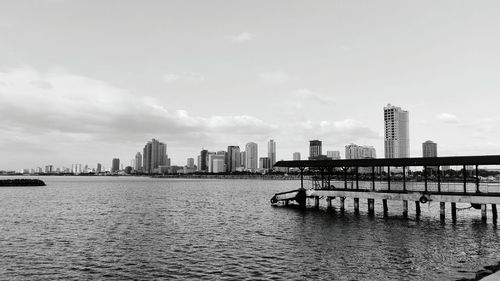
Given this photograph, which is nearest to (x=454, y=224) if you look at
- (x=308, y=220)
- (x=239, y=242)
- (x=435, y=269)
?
(x=308, y=220)

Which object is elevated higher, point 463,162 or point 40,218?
point 463,162

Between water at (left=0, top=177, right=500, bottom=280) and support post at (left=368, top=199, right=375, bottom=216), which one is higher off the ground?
support post at (left=368, top=199, right=375, bottom=216)

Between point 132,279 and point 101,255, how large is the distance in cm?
893

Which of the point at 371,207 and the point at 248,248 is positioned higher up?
the point at 371,207

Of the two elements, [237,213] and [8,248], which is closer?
[8,248]

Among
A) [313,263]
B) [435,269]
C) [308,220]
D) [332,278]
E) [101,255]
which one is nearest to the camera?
[332,278]

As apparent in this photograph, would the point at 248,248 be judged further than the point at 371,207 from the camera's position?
No

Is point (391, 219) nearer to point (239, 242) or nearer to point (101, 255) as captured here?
point (239, 242)

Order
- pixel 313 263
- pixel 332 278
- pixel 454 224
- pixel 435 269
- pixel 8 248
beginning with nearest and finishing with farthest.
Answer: pixel 332 278
pixel 435 269
pixel 313 263
pixel 8 248
pixel 454 224

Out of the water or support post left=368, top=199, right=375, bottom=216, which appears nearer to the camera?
the water

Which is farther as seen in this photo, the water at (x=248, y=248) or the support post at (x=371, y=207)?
the support post at (x=371, y=207)

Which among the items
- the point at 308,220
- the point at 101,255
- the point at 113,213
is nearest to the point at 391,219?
the point at 308,220

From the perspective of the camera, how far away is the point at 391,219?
193 feet

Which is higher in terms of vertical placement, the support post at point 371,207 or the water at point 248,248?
the support post at point 371,207
